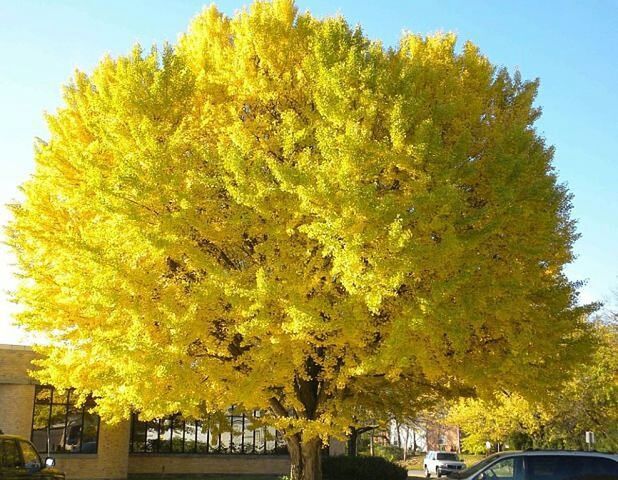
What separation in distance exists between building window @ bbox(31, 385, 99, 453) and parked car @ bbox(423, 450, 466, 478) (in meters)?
25.4

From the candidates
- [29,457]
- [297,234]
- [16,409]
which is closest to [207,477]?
[16,409]

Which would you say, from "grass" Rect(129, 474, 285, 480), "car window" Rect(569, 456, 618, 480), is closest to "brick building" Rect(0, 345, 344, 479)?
"grass" Rect(129, 474, 285, 480)

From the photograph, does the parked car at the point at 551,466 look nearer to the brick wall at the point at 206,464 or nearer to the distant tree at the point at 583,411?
the brick wall at the point at 206,464

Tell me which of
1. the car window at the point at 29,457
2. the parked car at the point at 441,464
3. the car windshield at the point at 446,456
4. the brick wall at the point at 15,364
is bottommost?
the parked car at the point at 441,464

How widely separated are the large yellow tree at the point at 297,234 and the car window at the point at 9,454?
2191mm

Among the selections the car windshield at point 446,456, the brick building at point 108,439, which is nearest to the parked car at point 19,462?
the brick building at point 108,439

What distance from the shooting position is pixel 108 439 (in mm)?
25406

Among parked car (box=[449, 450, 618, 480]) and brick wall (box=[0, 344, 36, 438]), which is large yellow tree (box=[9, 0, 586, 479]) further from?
brick wall (box=[0, 344, 36, 438])

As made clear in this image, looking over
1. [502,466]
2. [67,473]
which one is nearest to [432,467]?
[67,473]

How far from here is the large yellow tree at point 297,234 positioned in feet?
42.0

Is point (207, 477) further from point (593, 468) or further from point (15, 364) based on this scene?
point (593, 468)

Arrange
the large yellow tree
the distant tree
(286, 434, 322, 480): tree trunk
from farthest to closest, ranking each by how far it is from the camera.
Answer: the distant tree → (286, 434, 322, 480): tree trunk → the large yellow tree

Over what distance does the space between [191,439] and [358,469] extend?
705 cm

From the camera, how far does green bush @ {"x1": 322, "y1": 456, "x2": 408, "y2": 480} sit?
27422 mm
